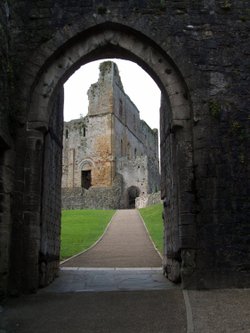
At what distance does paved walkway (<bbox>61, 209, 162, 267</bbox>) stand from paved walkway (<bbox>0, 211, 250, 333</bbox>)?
325 centimetres

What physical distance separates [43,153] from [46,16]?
8.50ft

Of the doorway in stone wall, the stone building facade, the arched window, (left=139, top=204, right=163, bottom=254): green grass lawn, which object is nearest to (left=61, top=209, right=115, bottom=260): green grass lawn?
(left=139, top=204, right=163, bottom=254): green grass lawn

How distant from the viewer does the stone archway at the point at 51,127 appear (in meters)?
7.47

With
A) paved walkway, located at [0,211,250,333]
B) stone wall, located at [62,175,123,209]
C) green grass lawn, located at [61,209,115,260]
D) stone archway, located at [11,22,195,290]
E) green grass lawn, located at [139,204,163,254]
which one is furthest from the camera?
stone wall, located at [62,175,123,209]

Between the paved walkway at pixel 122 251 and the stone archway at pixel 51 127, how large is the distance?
12.3 feet

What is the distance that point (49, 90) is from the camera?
8.16 metres

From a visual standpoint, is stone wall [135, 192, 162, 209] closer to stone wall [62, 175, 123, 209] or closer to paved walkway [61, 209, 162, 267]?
stone wall [62, 175, 123, 209]

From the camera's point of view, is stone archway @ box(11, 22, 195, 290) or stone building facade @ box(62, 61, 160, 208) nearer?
stone archway @ box(11, 22, 195, 290)

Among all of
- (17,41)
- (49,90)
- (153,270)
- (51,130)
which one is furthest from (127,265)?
(17,41)

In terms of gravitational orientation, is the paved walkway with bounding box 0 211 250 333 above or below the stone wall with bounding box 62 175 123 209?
below

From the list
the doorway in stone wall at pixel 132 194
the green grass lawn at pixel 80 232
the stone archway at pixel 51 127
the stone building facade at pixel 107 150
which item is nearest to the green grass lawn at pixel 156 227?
the green grass lawn at pixel 80 232

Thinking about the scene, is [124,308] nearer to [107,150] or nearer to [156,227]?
[156,227]

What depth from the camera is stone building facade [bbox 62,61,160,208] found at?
144 feet

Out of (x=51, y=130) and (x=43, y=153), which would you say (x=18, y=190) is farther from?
(x=51, y=130)
